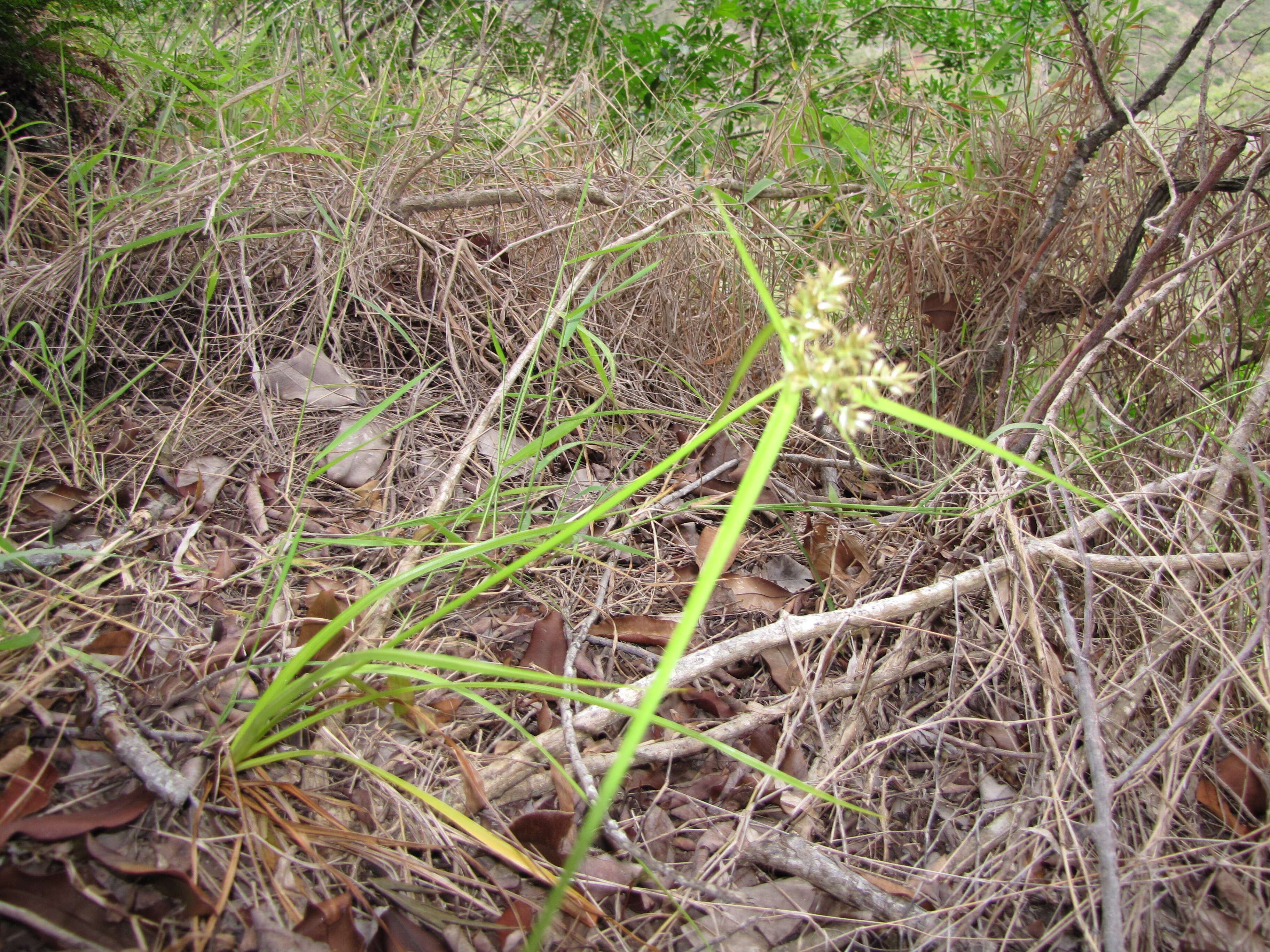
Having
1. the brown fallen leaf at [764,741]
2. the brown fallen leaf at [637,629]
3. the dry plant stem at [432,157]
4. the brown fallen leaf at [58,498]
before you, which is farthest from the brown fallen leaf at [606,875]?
the dry plant stem at [432,157]

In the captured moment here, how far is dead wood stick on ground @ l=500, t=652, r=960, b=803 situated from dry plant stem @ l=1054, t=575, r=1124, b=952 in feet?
0.60

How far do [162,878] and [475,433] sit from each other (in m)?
0.91

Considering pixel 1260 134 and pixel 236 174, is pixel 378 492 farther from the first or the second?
pixel 1260 134

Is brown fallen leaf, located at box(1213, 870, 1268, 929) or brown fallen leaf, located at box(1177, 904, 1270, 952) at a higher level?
brown fallen leaf, located at box(1213, 870, 1268, 929)

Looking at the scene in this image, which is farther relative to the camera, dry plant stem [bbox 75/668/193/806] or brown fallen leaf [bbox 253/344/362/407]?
brown fallen leaf [bbox 253/344/362/407]

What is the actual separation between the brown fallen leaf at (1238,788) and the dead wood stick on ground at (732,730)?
14.6 inches

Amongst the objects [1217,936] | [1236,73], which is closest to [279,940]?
[1217,936]

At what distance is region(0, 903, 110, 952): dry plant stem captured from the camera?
72 centimetres

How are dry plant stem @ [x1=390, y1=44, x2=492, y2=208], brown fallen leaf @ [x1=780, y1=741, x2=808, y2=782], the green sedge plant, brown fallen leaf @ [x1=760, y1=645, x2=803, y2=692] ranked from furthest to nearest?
dry plant stem @ [x1=390, y1=44, x2=492, y2=208] → brown fallen leaf @ [x1=760, y1=645, x2=803, y2=692] → brown fallen leaf @ [x1=780, y1=741, x2=808, y2=782] → the green sedge plant

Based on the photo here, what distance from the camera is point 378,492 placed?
1466mm

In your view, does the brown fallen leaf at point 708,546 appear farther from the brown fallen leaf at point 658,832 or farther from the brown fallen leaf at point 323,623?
the brown fallen leaf at point 323,623

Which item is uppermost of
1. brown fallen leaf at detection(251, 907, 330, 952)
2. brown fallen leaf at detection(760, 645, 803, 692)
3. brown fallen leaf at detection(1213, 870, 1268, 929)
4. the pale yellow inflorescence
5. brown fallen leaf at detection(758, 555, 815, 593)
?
the pale yellow inflorescence

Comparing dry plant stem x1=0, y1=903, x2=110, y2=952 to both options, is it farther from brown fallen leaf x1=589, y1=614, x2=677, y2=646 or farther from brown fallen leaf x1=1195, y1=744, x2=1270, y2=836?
brown fallen leaf x1=1195, y1=744, x2=1270, y2=836

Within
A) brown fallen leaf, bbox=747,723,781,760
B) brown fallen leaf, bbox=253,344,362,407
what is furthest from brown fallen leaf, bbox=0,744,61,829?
brown fallen leaf, bbox=747,723,781,760
